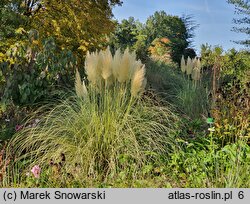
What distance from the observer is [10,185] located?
10.8 feet

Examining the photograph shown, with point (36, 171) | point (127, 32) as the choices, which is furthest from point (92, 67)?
point (127, 32)

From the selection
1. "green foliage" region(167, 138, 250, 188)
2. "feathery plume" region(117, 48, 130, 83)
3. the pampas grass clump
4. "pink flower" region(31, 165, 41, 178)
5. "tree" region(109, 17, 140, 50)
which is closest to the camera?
"green foliage" region(167, 138, 250, 188)

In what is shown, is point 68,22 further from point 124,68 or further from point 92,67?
point 124,68

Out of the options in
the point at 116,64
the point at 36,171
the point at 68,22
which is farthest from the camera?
Answer: the point at 68,22

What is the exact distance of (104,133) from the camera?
3.60 m

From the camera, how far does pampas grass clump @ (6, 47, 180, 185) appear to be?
3.45 m

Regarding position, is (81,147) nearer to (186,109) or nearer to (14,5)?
(186,109)

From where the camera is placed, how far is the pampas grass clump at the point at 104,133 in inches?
136

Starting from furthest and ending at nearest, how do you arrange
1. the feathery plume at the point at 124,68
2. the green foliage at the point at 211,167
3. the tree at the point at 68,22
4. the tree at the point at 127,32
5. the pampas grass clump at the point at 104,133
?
the tree at the point at 127,32 < the tree at the point at 68,22 < the feathery plume at the point at 124,68 < the pampas grass clump at the point at 104,133 < the green foliage at the point at 211,167

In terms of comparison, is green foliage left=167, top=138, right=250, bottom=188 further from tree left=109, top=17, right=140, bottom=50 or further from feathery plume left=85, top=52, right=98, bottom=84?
tree left=109, top=17, right=140, bottom=50

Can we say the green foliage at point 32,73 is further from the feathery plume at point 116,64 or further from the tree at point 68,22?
the tree at point 68,22

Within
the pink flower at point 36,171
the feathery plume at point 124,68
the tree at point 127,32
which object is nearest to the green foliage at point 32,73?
the feathery plume at point 124,68

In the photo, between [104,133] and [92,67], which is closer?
[104,133]

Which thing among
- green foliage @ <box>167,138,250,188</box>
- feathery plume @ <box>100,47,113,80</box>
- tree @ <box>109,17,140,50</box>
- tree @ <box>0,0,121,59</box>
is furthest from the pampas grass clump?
tree @ <box>109,17,140,50</box>
